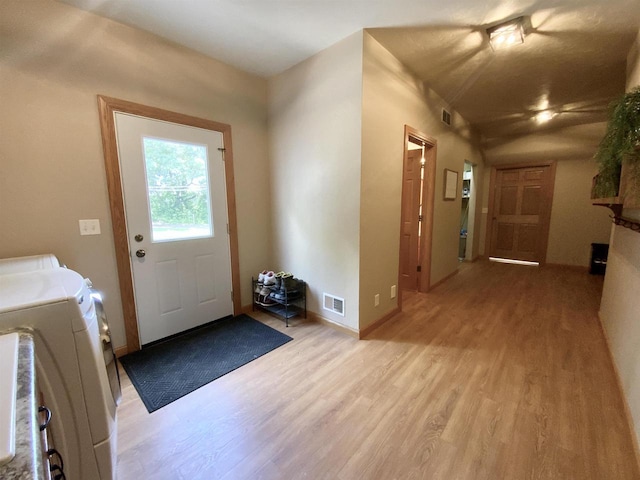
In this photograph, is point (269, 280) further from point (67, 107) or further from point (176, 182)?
point (67, 107)

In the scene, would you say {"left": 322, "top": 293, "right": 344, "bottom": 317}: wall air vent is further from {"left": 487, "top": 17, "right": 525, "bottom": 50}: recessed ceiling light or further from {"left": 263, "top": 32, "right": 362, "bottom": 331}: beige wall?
{"left": 487, "top": 17, "right": 525, "bottom": 50}: recessed ceiling light

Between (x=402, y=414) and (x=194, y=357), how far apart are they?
163 centimetres

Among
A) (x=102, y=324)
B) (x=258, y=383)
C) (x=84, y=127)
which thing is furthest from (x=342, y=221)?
(x=84, y=127)

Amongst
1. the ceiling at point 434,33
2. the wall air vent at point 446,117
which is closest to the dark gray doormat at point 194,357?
the ceiling at point 434,33

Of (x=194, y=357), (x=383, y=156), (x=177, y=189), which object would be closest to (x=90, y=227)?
(x=177, y=189)

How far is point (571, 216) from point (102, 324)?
22.3 feet

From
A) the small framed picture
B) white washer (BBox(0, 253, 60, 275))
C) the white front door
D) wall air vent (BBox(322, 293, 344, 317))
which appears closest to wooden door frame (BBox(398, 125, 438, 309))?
the small framed picture

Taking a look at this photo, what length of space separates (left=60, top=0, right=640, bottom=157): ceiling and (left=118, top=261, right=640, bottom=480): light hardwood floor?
2.58 meters

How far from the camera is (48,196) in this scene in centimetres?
182

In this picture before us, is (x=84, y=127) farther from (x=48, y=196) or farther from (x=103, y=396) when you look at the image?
(x=103, y=396)

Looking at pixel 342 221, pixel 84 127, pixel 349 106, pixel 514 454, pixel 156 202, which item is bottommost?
pixel 514 454

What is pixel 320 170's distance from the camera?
8.45 feet

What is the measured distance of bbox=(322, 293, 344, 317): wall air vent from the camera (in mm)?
2568

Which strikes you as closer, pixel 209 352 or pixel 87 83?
pixel 87 83
